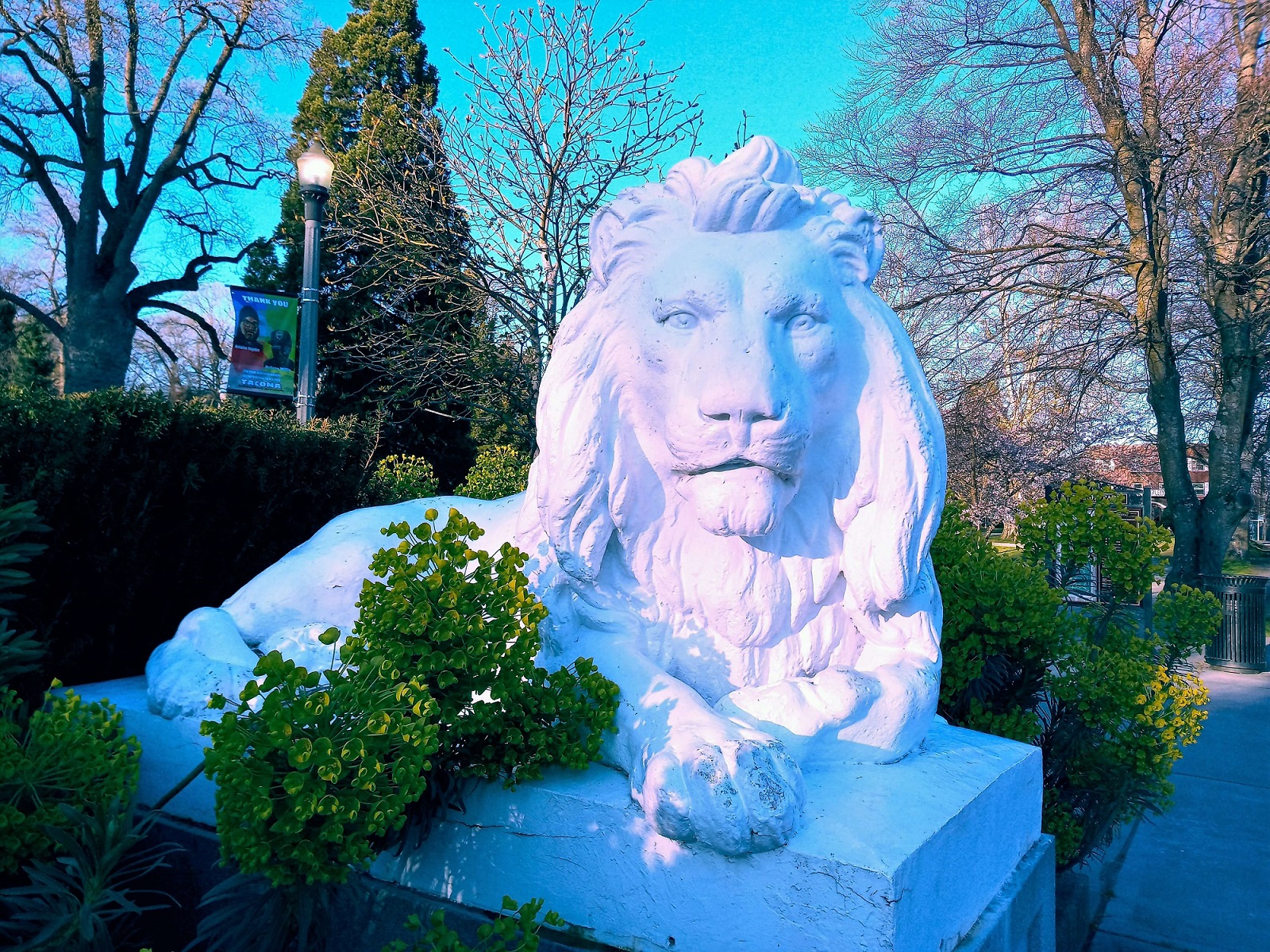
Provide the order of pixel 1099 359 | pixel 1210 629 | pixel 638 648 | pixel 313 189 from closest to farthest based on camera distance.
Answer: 1. pixel 638 648
2. pixel 1210 629
3. pixel 313 189
4. pixel 1099 359

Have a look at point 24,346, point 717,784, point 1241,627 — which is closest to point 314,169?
point 717,784

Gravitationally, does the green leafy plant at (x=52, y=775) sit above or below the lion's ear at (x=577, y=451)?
below

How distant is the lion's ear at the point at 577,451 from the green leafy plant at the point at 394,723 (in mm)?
150

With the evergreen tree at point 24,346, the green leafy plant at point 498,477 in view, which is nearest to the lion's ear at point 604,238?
the green leafy plant at point 498,477

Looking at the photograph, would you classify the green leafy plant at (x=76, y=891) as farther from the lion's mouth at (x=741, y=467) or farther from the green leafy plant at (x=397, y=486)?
the green leafy plant at (x=397, y=486)

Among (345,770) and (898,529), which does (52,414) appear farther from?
(898,529)

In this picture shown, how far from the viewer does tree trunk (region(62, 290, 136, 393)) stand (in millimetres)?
15102

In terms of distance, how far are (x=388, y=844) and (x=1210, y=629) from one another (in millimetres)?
3802

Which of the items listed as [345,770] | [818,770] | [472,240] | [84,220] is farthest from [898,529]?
[84,220]

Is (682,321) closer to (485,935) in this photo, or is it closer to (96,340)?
(485,935)

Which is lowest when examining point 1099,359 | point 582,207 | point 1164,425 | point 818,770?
point 818,770

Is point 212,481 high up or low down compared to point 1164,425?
down

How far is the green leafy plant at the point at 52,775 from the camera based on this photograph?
5.37 feet

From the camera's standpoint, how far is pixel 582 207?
27.3 ft
